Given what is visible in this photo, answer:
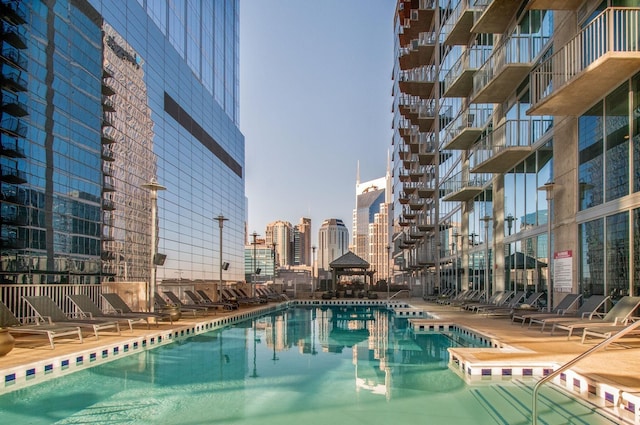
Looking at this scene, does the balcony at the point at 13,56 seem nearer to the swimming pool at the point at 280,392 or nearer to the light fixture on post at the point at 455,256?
the swimming pool at the point at 280,392

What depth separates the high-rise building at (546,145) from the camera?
10.1m

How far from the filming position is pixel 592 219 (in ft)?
37.8

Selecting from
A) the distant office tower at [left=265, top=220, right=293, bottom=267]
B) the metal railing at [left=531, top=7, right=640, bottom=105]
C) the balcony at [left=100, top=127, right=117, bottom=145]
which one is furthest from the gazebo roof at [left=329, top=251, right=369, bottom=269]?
the distant office tower at [left=265, top=220, right=293, bottom=267]

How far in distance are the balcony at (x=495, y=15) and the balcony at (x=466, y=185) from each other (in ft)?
19.0

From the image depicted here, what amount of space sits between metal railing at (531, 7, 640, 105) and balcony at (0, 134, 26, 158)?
20.7 m

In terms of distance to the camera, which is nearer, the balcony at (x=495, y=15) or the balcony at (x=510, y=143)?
the balcony at (x=510, y=143)

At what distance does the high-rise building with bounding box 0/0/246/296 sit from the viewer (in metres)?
22.9

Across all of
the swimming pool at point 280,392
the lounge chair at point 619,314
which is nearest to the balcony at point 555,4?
the lounge chair at point 619,314

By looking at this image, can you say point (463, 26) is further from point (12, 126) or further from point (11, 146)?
point (11, 146)

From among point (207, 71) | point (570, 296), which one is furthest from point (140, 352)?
point (207, 71)

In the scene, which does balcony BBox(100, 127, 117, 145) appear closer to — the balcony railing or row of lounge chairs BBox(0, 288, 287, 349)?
row of lounge chairs BBox(0, 288, 287, 349)

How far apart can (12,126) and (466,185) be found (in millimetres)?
19677

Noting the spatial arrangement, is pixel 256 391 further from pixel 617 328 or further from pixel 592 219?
pixel 592 219

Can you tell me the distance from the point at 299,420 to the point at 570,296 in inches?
327
